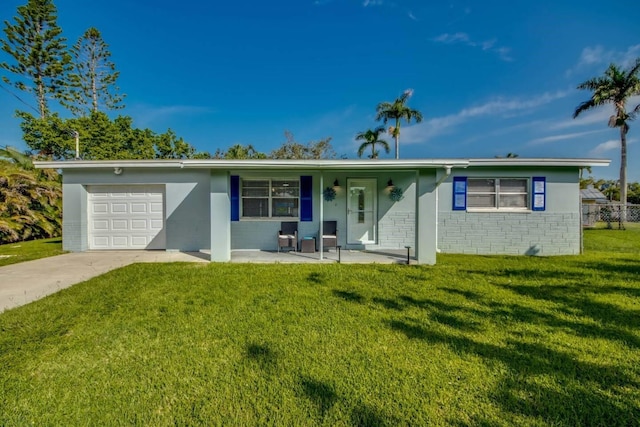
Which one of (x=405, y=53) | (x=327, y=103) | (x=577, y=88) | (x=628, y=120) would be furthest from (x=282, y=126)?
(x=628, y=120)

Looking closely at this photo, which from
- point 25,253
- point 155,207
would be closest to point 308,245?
point 155,207

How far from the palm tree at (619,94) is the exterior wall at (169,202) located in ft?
80.6

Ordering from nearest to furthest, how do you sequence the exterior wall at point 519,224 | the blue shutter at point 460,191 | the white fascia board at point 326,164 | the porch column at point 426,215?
the white fascia board at point 326,164, the porch column at point 426,215, the exterior wall at point 519,224, the blue shutter at point 460,191

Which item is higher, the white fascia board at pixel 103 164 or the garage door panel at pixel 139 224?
the white fascia board at pixel 103 164

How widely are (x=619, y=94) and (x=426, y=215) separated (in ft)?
71.1

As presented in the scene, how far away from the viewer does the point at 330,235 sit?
7766mm

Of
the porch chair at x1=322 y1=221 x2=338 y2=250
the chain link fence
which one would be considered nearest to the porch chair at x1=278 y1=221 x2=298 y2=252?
the porch chair at x1=322 y1=221 x2=338 y2=250

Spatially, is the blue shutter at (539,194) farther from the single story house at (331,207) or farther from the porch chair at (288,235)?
the porch chair at (288,235)

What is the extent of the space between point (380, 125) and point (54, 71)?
82.5 feet

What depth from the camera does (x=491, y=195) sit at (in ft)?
26.7

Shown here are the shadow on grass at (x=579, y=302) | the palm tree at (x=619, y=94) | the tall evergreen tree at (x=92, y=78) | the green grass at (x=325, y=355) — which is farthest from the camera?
the tall evergreen tree at (x=92, y=78)

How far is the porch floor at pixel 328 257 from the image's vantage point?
263 inches

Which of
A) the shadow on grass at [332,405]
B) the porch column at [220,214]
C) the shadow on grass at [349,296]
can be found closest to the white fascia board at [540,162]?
the shadow on grass at [349,296]

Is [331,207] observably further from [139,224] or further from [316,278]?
[139,224]
